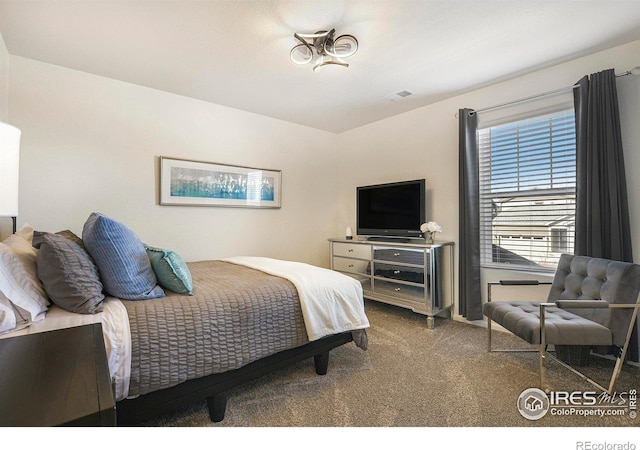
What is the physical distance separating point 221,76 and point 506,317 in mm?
3156

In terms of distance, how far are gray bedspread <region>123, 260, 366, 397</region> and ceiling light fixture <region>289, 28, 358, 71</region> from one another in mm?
1686

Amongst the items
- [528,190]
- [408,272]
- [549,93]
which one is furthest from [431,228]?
[549,93]

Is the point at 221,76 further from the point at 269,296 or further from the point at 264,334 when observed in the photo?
the point at 264,334

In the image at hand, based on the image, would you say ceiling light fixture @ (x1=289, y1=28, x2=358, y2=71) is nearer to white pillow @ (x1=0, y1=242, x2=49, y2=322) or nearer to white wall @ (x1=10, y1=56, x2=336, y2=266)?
white wall @ (x1=10, y1=56, x2=336, y2=266)

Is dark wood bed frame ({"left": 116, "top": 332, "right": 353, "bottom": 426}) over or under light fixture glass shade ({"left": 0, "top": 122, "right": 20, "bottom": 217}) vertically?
under

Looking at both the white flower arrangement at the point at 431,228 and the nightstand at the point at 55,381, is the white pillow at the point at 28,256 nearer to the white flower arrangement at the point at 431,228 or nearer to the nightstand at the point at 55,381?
the nightstand at the point at 55,381

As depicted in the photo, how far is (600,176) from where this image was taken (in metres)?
2.32

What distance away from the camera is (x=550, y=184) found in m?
2.74

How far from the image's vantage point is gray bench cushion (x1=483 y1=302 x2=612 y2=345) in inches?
75.6

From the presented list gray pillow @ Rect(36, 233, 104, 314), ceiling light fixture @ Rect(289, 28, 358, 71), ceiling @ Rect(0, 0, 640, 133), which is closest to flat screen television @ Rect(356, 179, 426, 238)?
ceiling @ Rect(0, 0, 640, 133)

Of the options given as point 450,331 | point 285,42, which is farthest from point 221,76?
point 450,331

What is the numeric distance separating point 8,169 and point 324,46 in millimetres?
2006

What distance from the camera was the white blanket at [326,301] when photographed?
1969mm

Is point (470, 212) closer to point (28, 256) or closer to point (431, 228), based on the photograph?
point (431, 228)
